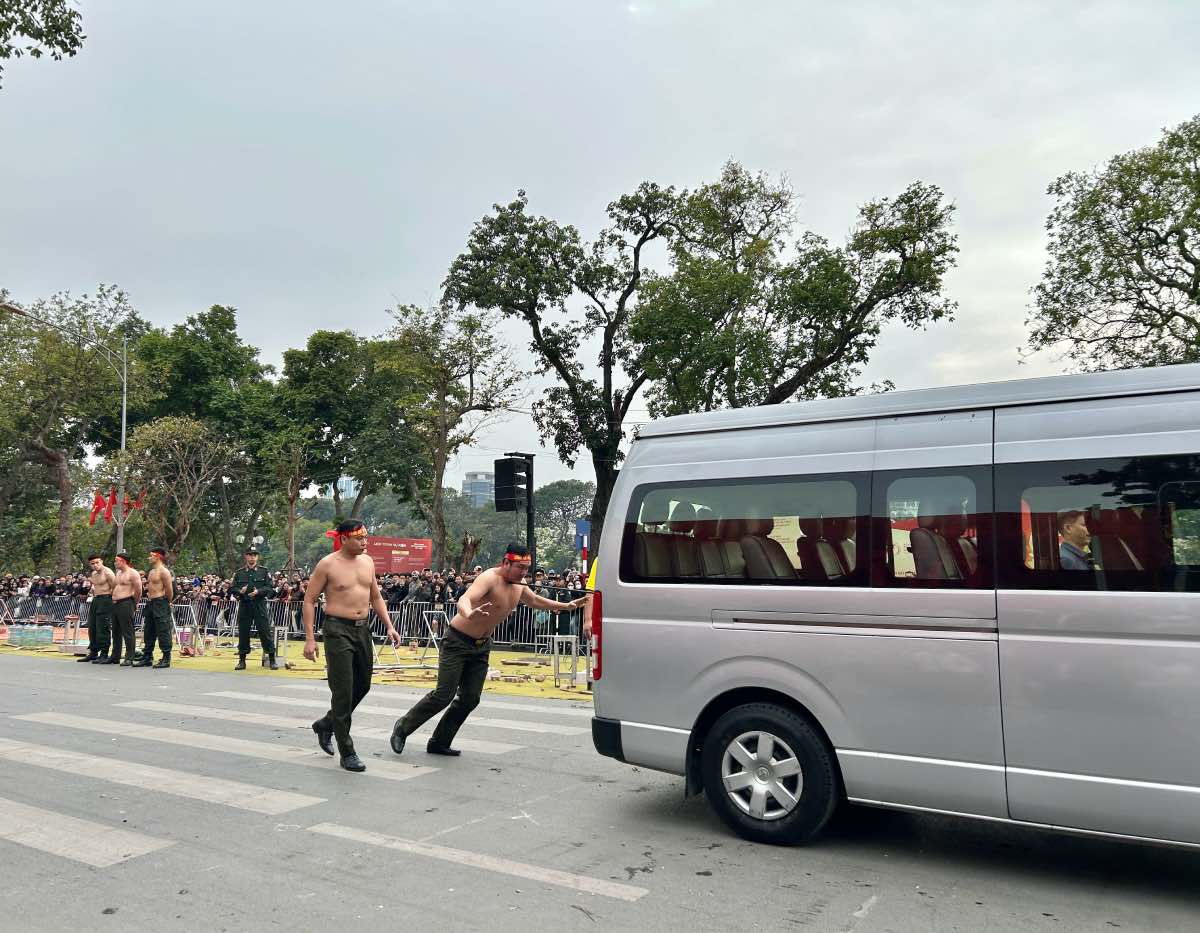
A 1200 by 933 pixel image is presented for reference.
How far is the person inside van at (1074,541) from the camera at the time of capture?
441 centimetres

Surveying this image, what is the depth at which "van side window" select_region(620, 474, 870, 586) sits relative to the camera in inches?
200

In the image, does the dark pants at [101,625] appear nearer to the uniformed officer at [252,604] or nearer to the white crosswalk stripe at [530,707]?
the uniformed officer at [252,604]

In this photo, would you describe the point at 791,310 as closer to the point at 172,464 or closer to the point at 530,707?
the point at 530,707

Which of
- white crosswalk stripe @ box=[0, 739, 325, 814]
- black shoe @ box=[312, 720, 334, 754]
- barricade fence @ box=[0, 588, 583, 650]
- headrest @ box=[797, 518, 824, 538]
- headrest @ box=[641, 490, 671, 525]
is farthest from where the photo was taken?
barricade fence @ box=[0, 588, 583, 650]

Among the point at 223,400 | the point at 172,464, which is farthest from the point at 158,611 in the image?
the point at 223,400

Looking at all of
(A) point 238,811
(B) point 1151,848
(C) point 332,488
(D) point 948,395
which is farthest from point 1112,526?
(C) point 332,488

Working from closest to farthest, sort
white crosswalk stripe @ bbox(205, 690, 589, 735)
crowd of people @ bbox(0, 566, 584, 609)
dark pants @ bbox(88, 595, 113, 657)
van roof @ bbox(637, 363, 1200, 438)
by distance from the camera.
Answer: van roof @ bbox(637, 363, 1200, 438)
white crosswalk stripe @ bbox(205, 690, 589, 735)
dark pants @ bbox(88, 595, 113, 657)
crowd of people @ bbox(0, 566, 584, 609)

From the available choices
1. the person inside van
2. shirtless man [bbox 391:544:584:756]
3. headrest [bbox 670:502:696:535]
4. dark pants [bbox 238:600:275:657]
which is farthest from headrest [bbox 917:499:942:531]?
dark pants [bbox 238:600:275:657]

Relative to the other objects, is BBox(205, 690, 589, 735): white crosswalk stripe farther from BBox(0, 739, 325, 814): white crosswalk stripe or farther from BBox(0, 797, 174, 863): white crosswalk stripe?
BBox(0, 797, 174, 863): white crosswalk stripe

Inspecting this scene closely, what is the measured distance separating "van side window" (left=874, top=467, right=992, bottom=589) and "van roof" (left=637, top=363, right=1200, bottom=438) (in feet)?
1.25

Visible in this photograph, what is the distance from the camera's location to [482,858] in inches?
195

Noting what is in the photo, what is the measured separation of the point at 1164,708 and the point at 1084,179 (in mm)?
25109

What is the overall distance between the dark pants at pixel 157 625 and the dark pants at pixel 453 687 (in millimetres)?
9559

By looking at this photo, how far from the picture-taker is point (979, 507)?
4730mm
